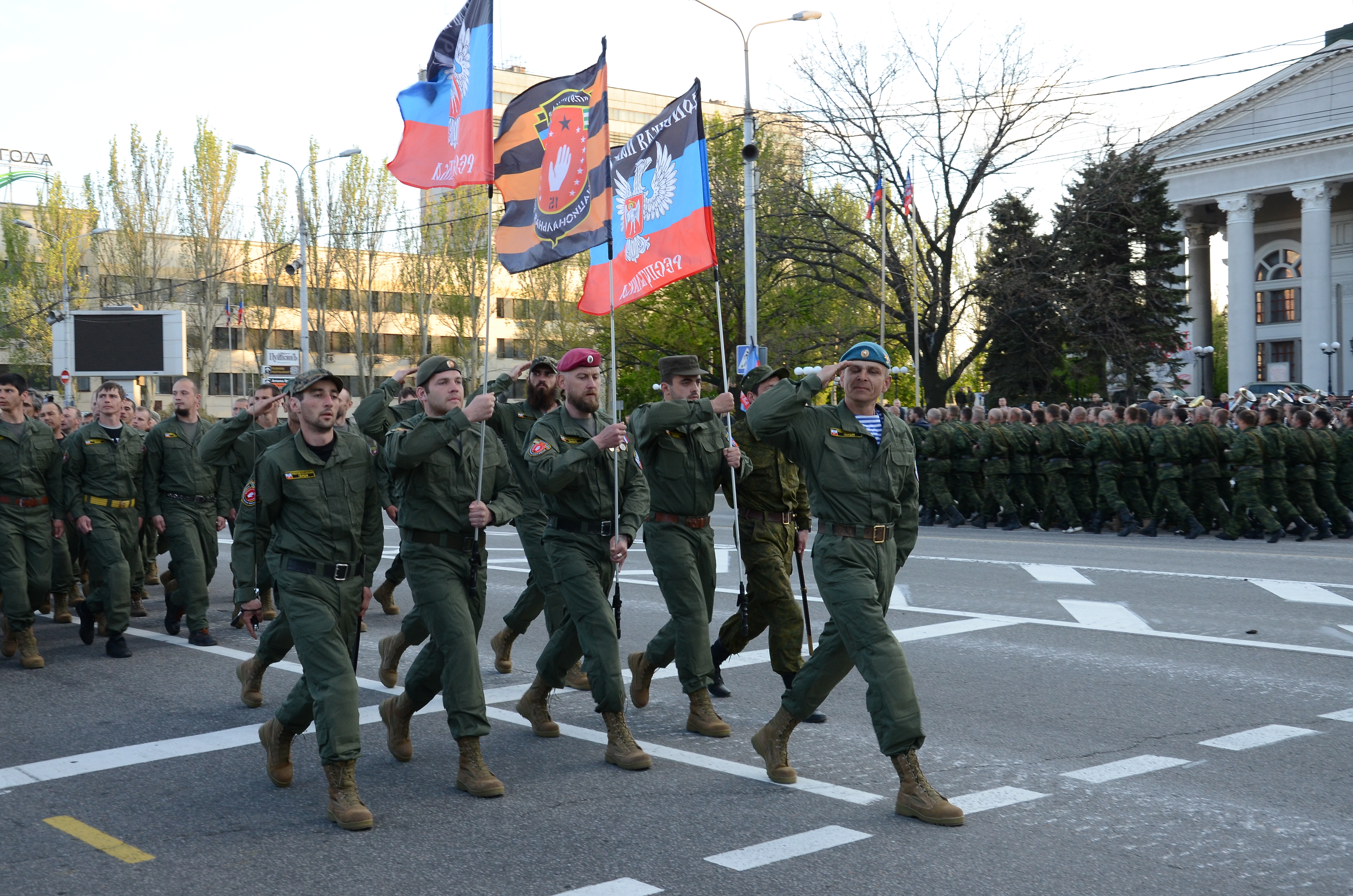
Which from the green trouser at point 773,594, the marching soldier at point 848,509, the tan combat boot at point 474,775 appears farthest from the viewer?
the green trouser at point 773,594

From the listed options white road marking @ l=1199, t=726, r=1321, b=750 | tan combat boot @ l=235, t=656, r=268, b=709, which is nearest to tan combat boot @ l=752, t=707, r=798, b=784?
white road marking @ l=1199, t=726, r=1321, b=750

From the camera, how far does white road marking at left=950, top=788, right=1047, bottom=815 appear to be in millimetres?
5348

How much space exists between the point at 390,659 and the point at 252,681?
815 mm

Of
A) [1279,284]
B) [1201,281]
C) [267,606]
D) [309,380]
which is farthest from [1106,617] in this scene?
[1279,284]

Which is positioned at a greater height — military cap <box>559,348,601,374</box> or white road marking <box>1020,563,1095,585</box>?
military cap <box>559,348,601,374</box>

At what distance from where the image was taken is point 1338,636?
363 inches

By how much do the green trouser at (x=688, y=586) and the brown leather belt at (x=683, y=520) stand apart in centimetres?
1

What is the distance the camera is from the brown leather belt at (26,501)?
9.32 meters

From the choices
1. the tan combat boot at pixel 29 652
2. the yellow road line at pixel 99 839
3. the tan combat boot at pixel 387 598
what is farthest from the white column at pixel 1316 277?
the yellow road line at pixel 99 839

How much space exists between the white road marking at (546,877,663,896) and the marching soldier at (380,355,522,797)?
1.25 meters

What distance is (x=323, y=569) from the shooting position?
5664 mm

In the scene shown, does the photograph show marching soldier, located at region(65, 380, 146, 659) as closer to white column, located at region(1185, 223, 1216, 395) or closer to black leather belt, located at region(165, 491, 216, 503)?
black leather belt, located at region(165, 491, 216, 503)

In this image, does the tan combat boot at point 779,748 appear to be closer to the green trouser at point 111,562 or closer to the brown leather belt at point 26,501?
the green trouser at point 111,562

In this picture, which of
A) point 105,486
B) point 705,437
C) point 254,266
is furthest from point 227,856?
point 254,266
